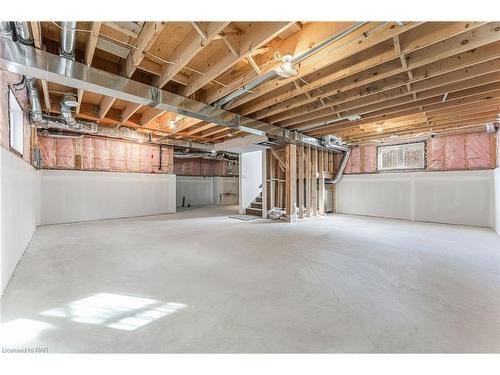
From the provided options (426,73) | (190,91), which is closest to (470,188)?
(426,73)

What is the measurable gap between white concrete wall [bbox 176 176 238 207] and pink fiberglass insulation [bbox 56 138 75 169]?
477cm

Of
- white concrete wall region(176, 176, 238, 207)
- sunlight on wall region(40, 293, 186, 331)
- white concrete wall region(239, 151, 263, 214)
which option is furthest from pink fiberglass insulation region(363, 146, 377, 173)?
sunlight on wall region(40, 293, 186, 331)

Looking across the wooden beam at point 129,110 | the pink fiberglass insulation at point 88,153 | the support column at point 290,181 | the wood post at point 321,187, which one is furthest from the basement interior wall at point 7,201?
the wood post at point 321,187

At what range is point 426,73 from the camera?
2.96m

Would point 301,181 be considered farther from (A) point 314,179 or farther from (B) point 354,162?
(B) point 354,162

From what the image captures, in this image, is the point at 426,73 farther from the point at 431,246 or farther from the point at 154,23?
the point at 154,23

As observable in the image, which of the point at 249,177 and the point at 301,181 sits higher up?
the point at 249,177

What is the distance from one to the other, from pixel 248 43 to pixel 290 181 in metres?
4.09

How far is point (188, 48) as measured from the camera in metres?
2.57

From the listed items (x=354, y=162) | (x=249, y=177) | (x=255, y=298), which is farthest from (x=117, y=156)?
(x=354, y=162)

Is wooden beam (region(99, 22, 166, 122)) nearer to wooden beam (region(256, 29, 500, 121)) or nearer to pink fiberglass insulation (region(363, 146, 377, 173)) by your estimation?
wooden beam (region(256, 29, 500, 121))

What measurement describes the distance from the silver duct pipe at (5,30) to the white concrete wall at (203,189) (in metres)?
8.59

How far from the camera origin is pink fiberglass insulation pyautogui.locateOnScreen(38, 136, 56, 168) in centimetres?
573
